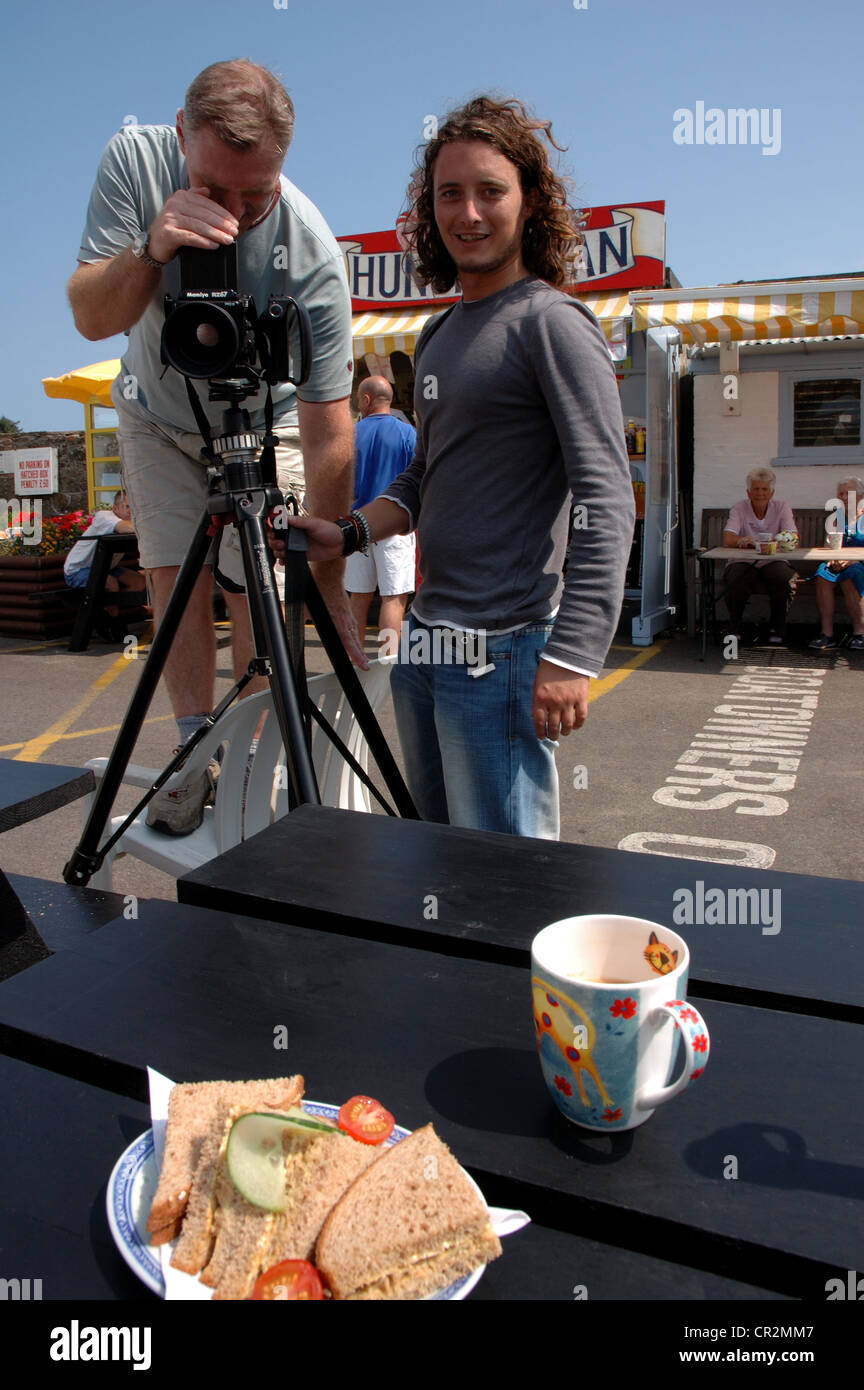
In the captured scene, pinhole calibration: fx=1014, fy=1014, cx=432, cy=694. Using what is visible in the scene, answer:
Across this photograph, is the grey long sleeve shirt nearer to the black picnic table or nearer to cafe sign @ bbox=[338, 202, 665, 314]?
the black picnic table

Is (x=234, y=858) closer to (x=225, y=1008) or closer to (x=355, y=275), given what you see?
(x=225, y=1008)

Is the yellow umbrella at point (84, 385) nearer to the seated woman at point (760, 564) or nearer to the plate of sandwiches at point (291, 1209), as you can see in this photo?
the seated woman at point (760, 564)

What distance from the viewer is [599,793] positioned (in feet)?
15.2

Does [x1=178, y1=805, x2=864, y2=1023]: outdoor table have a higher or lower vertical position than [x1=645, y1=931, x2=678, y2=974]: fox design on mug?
lower

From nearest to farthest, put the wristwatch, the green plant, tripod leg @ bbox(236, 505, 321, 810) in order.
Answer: tripod leg @ bbox(236, 505, 321, 810), the wristwatch, the green plant

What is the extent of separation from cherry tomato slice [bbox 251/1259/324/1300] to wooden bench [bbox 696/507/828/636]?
8759 mm

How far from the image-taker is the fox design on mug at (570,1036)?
78 centimetres

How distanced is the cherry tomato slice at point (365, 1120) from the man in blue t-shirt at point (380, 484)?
18.8 ft

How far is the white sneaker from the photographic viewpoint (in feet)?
8.38

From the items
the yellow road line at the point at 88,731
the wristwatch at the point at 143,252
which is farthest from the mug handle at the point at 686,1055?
the yellow road line at the point at 88,731

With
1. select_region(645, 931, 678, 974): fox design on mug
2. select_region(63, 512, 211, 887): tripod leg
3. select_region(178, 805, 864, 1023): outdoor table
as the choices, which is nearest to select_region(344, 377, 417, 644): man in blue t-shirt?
select_region(63, 512, 211, 887): tripod leg
